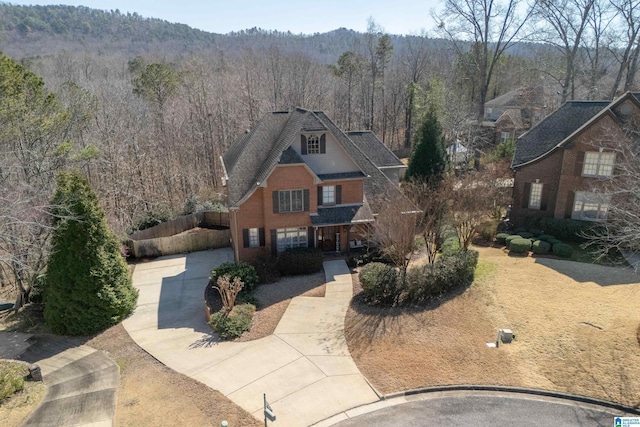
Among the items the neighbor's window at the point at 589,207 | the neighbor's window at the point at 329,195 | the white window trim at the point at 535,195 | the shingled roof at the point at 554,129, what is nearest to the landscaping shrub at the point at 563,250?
the neighbor's window at the point at 589,207

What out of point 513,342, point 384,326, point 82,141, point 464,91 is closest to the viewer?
point 513,342

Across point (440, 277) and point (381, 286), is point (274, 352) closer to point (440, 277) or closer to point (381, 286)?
point (381, 286)

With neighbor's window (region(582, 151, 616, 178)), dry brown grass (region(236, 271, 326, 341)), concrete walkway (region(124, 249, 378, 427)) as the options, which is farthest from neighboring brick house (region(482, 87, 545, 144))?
concrete walkway (region(124, 249, 378, 427))

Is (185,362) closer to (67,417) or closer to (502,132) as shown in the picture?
(67,417)

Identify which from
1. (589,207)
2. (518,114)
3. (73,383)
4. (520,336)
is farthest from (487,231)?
(518,114)

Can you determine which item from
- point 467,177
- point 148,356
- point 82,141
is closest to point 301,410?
point 148,356

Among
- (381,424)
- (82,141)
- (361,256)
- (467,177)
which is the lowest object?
(381,424)

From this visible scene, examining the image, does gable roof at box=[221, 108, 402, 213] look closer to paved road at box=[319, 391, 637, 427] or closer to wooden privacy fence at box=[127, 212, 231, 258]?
wooden privacy fence at box=[127, 212, 231, 258]
